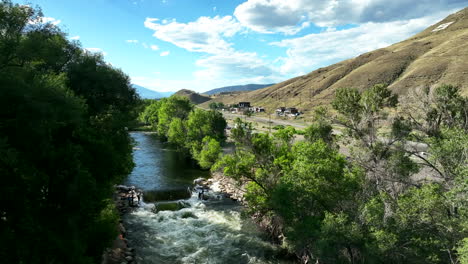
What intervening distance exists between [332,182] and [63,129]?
18.6 metres

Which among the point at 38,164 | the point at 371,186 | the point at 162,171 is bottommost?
the point at 162,171

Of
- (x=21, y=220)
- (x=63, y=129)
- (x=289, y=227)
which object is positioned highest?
(x=63, y=129)

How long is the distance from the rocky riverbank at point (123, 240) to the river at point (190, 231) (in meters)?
0.72

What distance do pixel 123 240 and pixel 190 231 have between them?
646 centimetres

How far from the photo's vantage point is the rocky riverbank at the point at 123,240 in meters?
22.5

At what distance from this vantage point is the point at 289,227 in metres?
22.2

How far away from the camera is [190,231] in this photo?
1130 inches

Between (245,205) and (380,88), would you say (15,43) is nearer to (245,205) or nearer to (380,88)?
(245,205)

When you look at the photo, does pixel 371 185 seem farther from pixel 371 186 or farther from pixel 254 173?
pixel 254 173

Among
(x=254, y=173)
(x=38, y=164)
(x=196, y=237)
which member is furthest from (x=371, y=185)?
(x=38, y=164)

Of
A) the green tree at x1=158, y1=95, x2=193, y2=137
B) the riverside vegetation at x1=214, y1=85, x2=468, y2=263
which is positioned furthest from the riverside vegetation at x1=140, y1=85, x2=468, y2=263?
the green tree at x1=158, y1=95, x2=193, y2=137

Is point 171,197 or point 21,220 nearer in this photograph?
point 21,220

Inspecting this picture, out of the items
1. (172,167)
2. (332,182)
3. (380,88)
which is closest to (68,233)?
(332,182)

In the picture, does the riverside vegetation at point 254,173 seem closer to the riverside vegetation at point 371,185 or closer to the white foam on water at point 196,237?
the riverside vegetation at point 371,185
